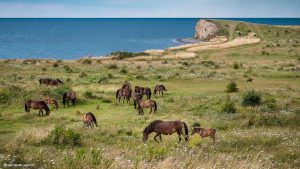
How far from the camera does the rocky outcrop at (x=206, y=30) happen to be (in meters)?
152

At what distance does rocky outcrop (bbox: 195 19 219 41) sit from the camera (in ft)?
499

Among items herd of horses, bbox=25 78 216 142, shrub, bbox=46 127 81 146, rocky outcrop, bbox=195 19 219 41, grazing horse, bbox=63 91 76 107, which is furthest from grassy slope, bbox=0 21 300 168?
rocky outcrop, bbox=195 19 219 41

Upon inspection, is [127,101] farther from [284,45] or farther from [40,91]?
[284,45]

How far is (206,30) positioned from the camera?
528 feet

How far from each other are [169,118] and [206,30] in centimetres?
13960

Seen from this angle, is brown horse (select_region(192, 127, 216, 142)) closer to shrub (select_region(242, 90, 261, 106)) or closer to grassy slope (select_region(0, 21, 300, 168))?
grassy slope (select_region(0, 21, 300, 168))

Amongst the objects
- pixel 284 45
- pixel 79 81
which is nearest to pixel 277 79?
pixel 79 81

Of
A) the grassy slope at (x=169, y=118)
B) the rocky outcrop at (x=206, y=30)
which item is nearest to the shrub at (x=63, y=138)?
the grassy slope at (x=169, y=118)

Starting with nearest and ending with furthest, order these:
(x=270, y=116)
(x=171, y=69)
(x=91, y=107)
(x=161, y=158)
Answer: (x=161, y=158) < (x=270, y=116) < (x=91, y=107) < (x=171, y=69)

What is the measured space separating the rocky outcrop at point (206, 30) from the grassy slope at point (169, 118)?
9042cm

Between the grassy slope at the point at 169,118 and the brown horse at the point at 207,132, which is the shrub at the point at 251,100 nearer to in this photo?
the grassy slope at the point at 169,118

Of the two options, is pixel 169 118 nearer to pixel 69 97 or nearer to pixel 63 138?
pixel 69 97

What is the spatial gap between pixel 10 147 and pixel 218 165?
19.9 ft

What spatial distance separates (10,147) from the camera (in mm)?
11453
